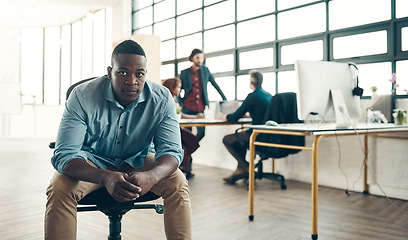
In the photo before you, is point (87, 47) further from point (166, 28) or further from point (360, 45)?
point (360, 45)

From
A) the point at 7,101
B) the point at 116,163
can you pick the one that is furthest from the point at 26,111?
the point at 116,163

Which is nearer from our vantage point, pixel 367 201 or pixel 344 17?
pixel 367 201

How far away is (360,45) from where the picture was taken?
3598mm

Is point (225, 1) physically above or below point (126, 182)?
above

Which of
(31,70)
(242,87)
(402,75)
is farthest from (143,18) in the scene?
(402,75)

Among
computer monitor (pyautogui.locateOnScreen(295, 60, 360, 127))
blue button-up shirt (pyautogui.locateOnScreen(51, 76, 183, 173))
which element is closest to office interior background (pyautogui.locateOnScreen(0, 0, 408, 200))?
computer monitor (pyautogui.locateOnScreen(295, 60, 360, 127))

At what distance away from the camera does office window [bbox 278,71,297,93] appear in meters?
4.27

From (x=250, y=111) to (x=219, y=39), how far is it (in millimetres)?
1963

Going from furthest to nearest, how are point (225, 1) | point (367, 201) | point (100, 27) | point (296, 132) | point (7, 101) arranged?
1. point (7, 101)
2. point (100, 27)
3. point (225, 1)
4. point (367, 201)
5. point (296, 132)

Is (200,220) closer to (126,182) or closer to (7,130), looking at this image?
(126,182)

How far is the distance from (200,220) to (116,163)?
1.15m

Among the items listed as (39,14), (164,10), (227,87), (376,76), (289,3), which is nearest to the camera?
(376,76)

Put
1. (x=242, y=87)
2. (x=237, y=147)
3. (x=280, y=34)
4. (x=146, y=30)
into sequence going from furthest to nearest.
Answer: (x=146, y=30), (x=242, y=87), (x=280, y=34), (x=237, y=147)

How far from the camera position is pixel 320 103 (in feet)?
7.83
